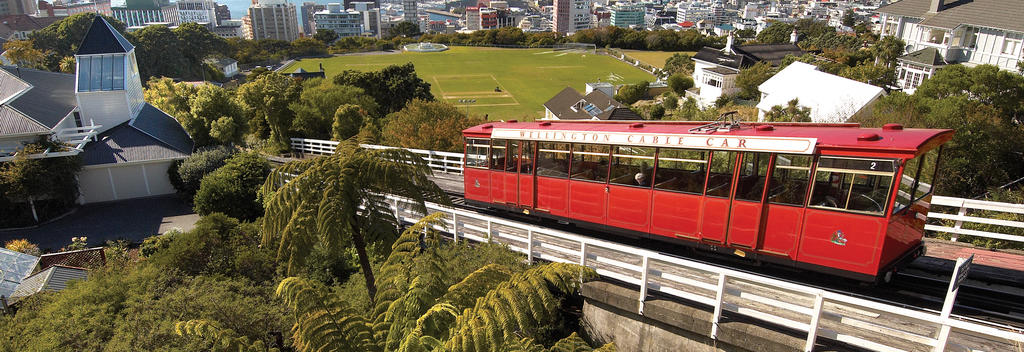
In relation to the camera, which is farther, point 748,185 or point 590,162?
point 590,162

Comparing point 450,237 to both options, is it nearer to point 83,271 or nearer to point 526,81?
point 83,271

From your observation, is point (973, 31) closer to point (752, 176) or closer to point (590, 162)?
point (752, 176)

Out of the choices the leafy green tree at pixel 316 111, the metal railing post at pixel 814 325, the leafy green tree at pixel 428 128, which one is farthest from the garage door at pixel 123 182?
the metal railing post at pixel 814 325

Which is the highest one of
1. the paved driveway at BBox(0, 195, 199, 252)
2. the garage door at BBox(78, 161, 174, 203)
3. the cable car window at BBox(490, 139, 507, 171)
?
the cable car window at BBox(490, 139, 507, 171)

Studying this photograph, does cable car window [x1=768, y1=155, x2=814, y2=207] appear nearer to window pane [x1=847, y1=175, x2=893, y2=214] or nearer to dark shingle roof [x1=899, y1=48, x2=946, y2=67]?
window pane [x1=847, y1=175, x2=893, y2=214]

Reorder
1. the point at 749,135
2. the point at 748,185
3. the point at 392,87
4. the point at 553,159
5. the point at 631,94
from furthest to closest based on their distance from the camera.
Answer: the point at 631,94 < the point at 392,87 < the point at 553,159 < the point at 748,185 < the point at 749,135

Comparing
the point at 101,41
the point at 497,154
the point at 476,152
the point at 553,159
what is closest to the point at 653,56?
the point at 101,41

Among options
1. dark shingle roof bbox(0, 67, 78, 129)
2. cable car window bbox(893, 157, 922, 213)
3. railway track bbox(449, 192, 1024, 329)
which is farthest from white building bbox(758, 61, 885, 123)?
dark shingle roof bbox(0, 67, 78, 129)
